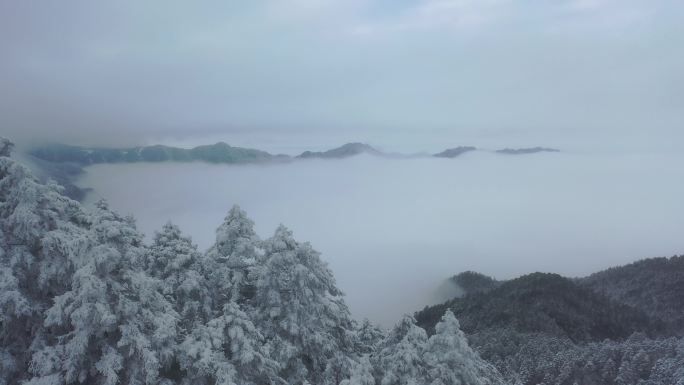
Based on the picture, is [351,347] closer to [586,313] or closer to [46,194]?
[46,194]

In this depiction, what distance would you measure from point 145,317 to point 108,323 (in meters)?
1.33

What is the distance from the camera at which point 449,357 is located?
1463 cm

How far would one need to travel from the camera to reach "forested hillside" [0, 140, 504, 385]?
14273 millimetres

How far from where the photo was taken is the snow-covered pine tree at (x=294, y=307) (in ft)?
60.3

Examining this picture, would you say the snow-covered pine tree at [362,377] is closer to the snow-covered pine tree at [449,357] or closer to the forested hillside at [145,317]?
the forested hillside at [145,317]

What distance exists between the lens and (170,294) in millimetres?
18453

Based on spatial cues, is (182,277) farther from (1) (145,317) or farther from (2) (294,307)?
(2) (294,307)

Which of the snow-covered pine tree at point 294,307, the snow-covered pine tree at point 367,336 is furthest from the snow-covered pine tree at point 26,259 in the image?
the snow-covered pine tree at point 367,336

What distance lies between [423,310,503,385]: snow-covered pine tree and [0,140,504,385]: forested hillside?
4 centimetres

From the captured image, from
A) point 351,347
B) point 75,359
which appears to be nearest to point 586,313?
point 351,347

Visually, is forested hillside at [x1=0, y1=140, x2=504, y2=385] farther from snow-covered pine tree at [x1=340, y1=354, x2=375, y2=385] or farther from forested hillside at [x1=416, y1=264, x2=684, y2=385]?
forested hillside at [x1=416, y1=264, x2=684, y2=385]

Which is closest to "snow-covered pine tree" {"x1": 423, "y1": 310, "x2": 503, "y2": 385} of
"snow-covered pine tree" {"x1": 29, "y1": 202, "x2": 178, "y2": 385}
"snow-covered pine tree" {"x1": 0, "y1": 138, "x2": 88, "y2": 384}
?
"snow-covered pine tree" {"x1": 29, "y1": 202, "x2": 178, "y2": 385}

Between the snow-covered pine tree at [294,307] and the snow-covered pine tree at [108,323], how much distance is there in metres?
4.05

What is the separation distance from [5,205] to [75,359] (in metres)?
5.77
